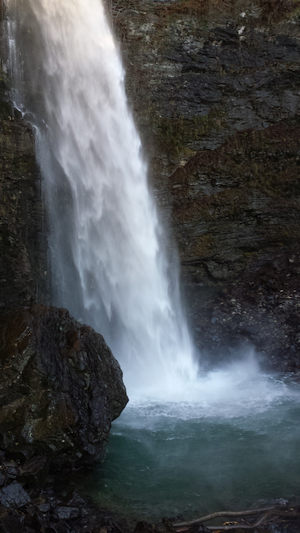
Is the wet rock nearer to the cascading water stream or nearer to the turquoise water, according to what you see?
the turquoise water

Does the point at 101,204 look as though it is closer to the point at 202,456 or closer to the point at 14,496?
the point at 202,456

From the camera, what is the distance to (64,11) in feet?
36.1

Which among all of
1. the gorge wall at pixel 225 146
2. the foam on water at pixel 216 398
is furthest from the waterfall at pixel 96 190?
the gorge wall at pixel 225 146

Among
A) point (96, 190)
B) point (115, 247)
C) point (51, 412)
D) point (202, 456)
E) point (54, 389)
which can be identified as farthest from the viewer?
point (115, 247)

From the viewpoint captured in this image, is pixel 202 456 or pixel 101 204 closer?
pixel 202 456

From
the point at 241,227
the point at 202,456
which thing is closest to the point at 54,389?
the point at 202,456

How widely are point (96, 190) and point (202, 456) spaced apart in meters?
6.18

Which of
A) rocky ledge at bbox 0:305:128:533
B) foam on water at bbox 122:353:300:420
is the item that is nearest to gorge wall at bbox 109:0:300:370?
foam on water at bbox 122:353:300:420

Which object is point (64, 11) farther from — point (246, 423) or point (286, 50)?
point (246, 423)

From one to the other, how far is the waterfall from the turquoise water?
5.32ft

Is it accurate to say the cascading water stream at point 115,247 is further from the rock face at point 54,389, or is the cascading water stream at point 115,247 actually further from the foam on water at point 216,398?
the rock face at point 54,389

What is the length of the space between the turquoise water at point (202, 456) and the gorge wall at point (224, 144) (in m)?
3.75

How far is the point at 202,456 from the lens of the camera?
7020 mm

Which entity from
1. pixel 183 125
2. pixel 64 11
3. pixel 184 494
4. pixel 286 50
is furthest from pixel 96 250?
pixel 286 50
